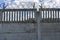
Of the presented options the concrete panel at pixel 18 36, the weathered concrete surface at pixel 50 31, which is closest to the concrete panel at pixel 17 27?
the concrete panel at pixel 18 36

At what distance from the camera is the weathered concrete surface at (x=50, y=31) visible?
8.93 m

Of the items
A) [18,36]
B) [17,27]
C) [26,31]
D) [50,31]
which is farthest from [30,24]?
[50,31]

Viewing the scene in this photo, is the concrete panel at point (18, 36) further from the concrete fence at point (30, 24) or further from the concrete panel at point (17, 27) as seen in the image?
Answer: the concrete panel at point (17, 27)

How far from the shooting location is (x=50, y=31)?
900 cm

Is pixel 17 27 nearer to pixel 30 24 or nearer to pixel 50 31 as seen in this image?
pixel 30 24

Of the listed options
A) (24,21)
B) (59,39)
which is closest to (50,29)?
(59,39)

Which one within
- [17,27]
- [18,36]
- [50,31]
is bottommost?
[18,36]

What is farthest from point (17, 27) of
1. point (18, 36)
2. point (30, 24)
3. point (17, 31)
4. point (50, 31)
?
point (50, 31)

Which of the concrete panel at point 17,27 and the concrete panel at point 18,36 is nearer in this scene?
the concrete panel at point 18,36

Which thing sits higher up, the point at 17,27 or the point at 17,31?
the point at 17,27

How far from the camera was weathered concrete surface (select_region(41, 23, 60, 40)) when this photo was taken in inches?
352

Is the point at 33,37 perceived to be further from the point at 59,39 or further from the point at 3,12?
the point at 3,12

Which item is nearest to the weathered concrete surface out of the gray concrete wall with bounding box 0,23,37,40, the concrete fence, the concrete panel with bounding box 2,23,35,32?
the concrete fence

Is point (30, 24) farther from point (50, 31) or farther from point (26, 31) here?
point (50, 31)
